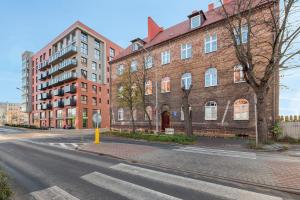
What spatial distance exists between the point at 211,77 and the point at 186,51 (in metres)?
4.61

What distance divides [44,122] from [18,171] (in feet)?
165

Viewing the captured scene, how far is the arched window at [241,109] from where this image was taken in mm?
17000

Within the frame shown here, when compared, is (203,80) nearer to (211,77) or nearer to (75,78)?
(211,77)

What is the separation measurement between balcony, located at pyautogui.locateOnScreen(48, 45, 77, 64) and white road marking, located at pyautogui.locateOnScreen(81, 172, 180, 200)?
129 ft

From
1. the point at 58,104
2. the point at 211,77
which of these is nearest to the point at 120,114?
the point at 211,77

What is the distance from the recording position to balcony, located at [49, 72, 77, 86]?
131 ft

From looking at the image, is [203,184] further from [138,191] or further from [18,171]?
[18,171]

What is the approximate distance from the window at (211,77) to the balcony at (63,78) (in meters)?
30.0

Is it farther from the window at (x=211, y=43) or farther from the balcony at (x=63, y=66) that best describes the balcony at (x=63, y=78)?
the window at (x=211, y=43)

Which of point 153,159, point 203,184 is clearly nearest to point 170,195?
point 203,184

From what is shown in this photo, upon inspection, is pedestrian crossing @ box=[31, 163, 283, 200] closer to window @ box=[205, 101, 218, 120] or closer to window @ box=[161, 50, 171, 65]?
window @ box=[205, 101, 218, 120]

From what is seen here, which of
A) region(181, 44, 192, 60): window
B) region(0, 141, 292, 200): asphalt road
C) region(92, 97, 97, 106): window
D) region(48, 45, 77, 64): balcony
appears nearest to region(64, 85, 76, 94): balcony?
region(92, 97, 97, 106): window

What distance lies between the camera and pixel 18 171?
7371 millimetres

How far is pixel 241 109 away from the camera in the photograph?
17297mm
